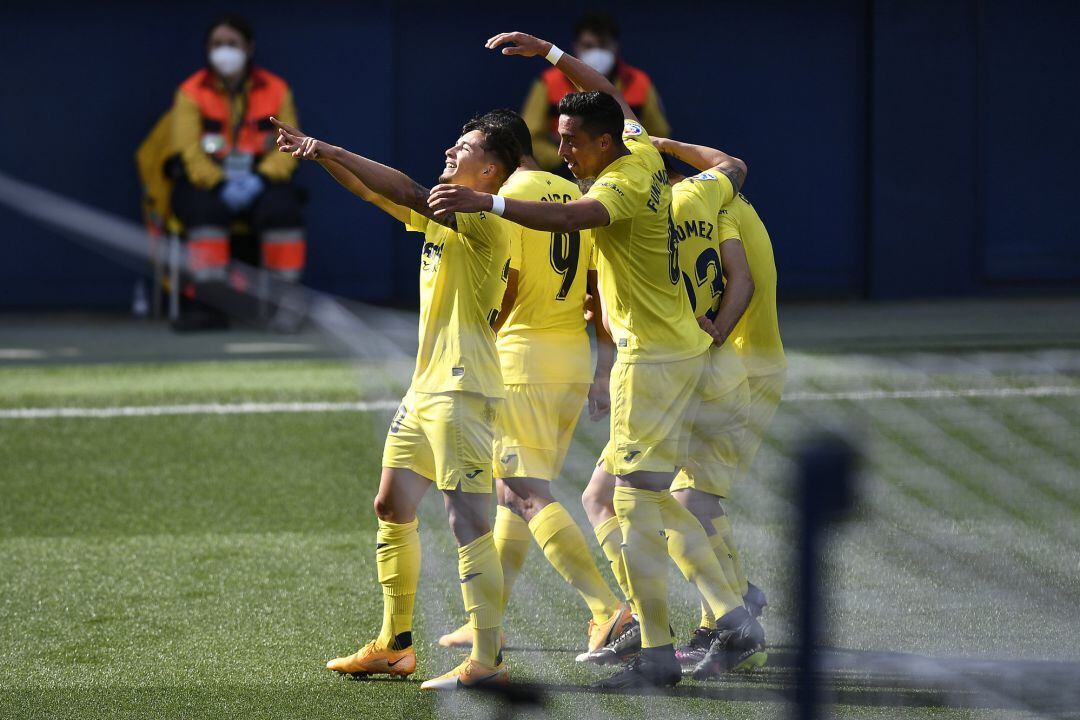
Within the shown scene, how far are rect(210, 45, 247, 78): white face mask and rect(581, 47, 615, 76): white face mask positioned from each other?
2298mm

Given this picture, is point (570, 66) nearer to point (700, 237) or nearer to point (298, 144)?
point (700, 237)

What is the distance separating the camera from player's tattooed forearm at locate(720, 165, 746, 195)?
5.04 metres

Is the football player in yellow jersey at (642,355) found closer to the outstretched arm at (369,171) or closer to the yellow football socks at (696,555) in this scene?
the yellow football socks at (696,555)

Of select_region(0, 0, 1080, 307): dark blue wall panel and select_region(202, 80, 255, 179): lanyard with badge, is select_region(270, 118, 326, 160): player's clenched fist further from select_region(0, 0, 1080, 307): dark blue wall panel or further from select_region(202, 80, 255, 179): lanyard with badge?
select_region(0, 0, 1080, 307): dark blue wall panel

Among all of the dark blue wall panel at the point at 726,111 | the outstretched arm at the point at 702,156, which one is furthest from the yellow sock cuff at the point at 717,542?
the dark blue wall panel at the point at 726,111

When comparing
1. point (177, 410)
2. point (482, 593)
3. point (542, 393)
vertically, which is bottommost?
point (482, 593)

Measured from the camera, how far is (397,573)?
4.61 m

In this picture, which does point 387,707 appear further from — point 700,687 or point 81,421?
point 81,421

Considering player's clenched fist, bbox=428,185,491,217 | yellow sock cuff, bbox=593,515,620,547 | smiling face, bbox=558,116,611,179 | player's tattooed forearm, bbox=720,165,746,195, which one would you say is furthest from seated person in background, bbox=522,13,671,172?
player's clenched fist, bbox=428,185,491,217

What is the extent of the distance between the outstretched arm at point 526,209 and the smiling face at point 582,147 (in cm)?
36

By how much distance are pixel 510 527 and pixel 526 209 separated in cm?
137

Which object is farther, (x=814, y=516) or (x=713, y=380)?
(x=713, y=380)

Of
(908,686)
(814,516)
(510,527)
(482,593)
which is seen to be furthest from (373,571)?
(814,516)

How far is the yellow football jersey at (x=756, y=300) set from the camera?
5008 mm
